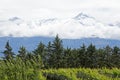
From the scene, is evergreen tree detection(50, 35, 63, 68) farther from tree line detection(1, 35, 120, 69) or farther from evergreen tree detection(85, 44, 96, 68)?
evergreen tree detection(85, 44, 96, 68)

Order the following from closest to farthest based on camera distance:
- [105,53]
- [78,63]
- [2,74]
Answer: [2,74]
[78,63]
[105,53]

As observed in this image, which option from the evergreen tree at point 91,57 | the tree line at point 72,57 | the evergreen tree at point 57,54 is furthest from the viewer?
the evergreen tree at point 57,54

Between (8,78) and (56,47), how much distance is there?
66.9 m

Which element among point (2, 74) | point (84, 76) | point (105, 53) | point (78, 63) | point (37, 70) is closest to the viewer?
point (37, 70)

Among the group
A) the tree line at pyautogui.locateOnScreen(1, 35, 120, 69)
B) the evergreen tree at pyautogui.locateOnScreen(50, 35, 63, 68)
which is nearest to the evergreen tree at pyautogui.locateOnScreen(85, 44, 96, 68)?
the tree line at pyautogui.locateOnScreen(1, 35, 120, 69)

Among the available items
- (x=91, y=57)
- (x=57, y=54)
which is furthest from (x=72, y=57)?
(x=91, y=57)

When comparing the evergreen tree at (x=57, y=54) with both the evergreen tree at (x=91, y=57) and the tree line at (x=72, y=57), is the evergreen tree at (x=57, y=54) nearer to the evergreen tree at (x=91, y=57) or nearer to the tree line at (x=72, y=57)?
the tree line at (x=72, y=57)

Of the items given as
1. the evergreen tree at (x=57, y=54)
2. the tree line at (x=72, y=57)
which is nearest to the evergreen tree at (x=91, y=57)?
the tree line at (x=72, y=57)

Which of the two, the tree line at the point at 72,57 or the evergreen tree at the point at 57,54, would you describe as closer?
the tree line at the point at 72,57

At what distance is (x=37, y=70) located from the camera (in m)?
13.5

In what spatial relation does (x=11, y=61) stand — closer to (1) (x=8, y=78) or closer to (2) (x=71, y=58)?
(1) (x=8, y=78)

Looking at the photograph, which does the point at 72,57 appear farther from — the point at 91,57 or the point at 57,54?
the point at 91,57

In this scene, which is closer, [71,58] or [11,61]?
[11,61]

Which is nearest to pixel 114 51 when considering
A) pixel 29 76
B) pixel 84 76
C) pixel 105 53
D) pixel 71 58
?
pixel 105 53
